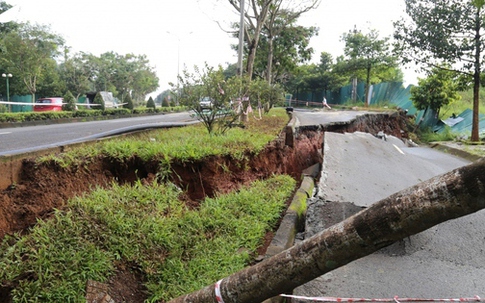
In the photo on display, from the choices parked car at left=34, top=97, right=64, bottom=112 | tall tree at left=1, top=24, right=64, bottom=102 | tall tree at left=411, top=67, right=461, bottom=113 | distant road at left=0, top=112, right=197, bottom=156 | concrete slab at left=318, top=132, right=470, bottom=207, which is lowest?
concrete slab at left=318, top=132, right=470, bottom=207

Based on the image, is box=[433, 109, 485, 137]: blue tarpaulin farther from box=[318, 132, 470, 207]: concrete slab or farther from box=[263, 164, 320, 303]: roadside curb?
box=[263, 164, 320, 303]: roadside curb

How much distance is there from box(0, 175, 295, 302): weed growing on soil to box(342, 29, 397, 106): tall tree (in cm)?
2675

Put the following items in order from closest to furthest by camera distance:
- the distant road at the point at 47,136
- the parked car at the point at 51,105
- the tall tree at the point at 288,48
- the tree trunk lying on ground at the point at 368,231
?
1. the tree trunk lying on ground at the point at 368,231
2. the distant road at the point at 47,136
3. the parked car at the point at 51,105
4. the tall tree at the point at 288,48

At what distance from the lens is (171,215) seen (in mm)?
4184

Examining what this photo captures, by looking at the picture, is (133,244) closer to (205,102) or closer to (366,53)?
(205,102)

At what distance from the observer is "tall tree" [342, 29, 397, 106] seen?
29348 mm

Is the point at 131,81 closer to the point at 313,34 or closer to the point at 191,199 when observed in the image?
the point at 313,34

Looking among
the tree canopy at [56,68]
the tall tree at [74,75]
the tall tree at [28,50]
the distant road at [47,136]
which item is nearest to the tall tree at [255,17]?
the distant road at [47,136]

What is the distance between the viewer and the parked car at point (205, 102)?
8.16 metres

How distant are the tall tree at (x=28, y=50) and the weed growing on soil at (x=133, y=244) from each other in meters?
28.6

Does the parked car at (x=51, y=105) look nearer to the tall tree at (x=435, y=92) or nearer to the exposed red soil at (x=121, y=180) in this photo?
the exposed red soil at (x=121, y=180)

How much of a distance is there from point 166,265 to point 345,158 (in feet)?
→ 16.1

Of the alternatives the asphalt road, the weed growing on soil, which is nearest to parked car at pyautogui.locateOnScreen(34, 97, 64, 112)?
the asphalt road

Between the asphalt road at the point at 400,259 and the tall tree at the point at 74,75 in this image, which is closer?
the asphalt road at the point at 400,259
